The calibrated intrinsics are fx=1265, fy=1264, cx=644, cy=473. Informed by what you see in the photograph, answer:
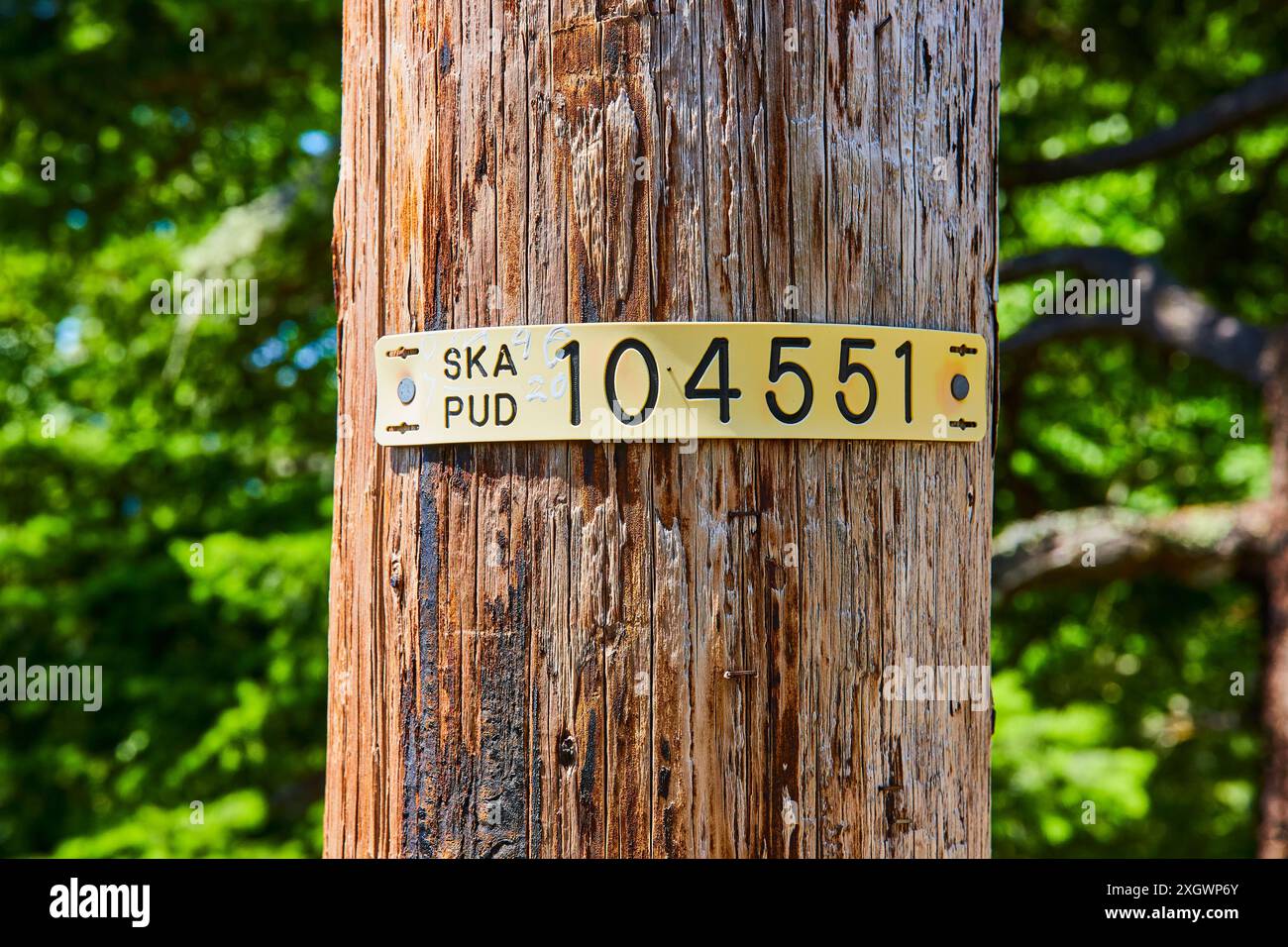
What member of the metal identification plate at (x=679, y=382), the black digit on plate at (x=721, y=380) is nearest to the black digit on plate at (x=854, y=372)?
the metal identification plate at (x=679, y=382)

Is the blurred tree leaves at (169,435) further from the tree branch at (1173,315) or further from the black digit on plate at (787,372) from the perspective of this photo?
the black digit on plate at (787,372)

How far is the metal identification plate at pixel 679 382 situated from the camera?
5.02ft

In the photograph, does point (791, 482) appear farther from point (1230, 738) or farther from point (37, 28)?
point (1230, 738)

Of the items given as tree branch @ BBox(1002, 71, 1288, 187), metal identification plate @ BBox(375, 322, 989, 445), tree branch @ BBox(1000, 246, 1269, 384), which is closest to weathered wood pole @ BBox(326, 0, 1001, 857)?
metal identification plate @ BBox(375, 322, 989, 445)

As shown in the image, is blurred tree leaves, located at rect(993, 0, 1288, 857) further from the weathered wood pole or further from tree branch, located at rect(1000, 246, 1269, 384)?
the weathered wood pole

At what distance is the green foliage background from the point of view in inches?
285

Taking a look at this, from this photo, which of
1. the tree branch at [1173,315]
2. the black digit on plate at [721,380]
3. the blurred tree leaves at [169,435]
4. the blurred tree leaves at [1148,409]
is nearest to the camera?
the black digit on plate at [721,380]

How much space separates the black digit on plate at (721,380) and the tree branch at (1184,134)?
6636mm

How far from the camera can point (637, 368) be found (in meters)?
1.53

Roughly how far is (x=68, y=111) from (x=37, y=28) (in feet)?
1.71

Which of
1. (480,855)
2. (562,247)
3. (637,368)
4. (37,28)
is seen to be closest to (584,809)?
(480,855)

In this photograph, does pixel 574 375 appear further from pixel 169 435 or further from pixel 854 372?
pixel 169 435

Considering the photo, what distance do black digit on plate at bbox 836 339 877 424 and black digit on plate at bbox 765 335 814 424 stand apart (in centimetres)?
4

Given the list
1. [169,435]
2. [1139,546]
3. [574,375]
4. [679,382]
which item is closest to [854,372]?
[679,382]
